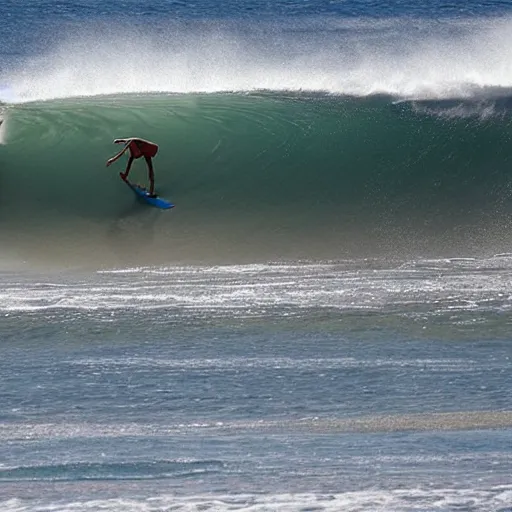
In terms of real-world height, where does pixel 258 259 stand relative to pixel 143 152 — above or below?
below

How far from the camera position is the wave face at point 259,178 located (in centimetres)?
1435

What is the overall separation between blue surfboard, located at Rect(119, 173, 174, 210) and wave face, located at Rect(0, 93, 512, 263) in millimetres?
96

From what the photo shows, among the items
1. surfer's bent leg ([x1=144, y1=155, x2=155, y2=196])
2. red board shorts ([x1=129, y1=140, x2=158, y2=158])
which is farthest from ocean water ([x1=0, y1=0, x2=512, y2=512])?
red board shorts ([x1=129, y1=140, x2=158, y2=158])

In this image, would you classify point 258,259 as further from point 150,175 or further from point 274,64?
point 274,64

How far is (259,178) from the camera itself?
1589cm

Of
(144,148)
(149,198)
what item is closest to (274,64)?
(144,148)

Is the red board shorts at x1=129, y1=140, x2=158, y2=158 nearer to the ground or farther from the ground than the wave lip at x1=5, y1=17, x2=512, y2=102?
nearer to the ground

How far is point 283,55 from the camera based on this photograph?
19641mm

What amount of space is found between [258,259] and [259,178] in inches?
92.0

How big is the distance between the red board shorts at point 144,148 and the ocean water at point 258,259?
457mm

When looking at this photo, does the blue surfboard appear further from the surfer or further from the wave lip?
the wave lip

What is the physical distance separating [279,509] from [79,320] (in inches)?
160

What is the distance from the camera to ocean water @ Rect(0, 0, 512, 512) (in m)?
9.32

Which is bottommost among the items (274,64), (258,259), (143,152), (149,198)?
(258,259)
